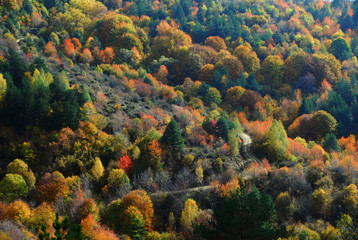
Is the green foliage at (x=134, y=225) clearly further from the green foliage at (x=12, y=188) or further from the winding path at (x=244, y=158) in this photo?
the green foliage at (x=12, y=188)

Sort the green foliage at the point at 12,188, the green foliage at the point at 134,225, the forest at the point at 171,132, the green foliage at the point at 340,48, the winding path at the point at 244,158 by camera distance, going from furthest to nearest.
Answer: the green foliage at the point at 340,48 < the winding path at the point at 244,158 < the green foliage at the point at 12,188 < the forest at the point at 171,132 < the green foliage at the point at 134,225

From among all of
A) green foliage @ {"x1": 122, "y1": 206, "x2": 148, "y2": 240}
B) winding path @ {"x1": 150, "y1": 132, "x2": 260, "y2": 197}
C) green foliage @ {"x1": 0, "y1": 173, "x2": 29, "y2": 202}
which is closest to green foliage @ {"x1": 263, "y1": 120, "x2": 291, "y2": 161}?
winding path @ {"x1": 150, "y1": 132, "x2": 260, "y2": 197}

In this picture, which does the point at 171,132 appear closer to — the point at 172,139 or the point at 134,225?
the point at 172,139

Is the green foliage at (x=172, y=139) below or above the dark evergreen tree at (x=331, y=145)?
below

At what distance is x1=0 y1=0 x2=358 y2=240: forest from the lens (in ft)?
137

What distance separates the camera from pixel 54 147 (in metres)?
57.8

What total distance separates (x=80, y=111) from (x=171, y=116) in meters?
22.6

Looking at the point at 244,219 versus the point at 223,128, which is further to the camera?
the point at 223,128

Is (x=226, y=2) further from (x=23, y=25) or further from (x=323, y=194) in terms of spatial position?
(x=323, y=194)

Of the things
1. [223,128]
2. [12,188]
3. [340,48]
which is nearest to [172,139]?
[223,128]

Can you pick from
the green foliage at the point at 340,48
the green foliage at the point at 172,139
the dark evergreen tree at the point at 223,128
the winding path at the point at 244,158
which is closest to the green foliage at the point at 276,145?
Answer: the winding path at the point at 244,158

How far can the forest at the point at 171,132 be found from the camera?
41.6m

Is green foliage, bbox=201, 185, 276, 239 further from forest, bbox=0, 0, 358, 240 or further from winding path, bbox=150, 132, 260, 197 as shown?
winding path, bbox=150, 132, 260, 197

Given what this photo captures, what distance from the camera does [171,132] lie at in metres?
58.6
